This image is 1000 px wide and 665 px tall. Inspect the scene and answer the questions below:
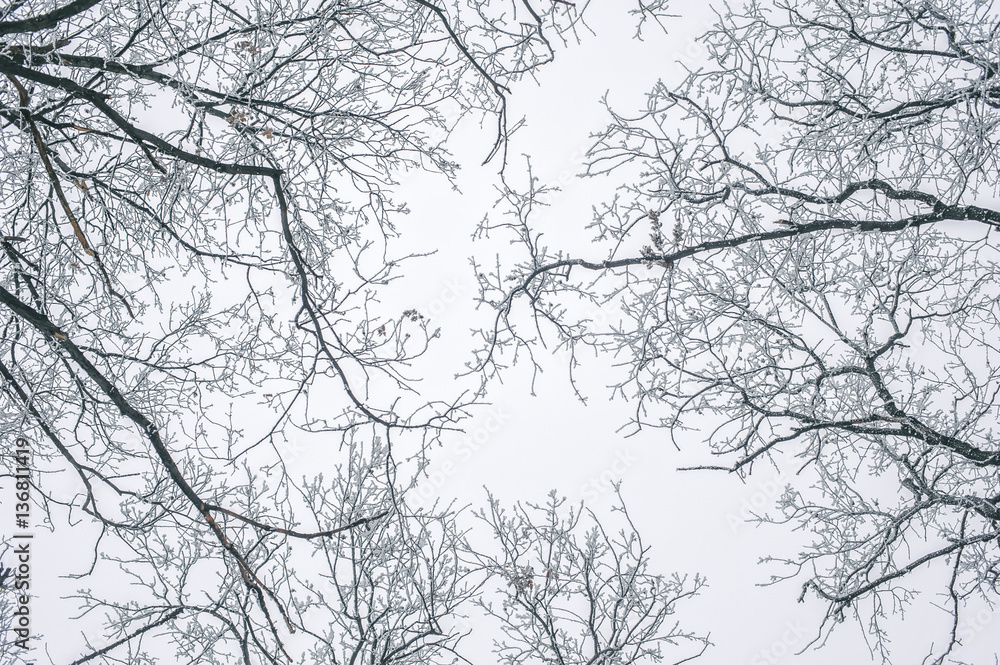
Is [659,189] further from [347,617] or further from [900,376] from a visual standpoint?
[347,617]

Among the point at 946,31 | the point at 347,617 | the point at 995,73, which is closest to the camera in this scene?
the point at 995,73

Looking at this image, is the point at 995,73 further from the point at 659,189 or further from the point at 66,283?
the point at 66,283

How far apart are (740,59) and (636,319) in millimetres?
1893

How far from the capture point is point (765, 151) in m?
5.00

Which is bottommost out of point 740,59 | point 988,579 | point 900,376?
point 988,579

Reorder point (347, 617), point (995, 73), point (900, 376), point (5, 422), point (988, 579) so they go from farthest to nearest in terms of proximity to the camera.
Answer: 1. point (347, 617)
2. point (900, 376)
3. point (988, 579)
4. point (5, 422)
5. point (995, 73)

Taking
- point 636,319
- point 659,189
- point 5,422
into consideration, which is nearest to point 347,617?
point 5,422

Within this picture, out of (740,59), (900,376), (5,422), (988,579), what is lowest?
(988,579)

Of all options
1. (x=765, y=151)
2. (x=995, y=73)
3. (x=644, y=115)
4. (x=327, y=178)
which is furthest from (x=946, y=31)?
(x=327, y=178)

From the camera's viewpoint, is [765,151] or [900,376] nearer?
[765,151]

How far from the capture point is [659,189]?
4.96 metres

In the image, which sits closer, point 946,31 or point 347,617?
point 946,31

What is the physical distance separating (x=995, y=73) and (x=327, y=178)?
13.4ft

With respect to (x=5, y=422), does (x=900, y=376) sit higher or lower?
lower
